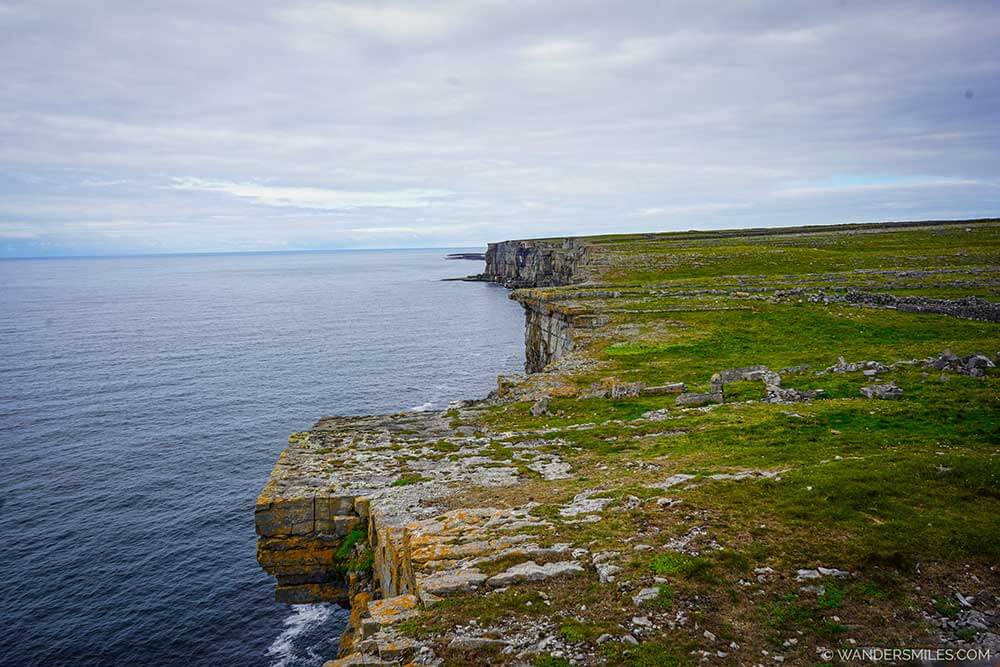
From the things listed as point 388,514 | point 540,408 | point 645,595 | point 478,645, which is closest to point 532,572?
point 478,645

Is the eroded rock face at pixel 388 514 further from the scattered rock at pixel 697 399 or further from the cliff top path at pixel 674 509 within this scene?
the scattered rock at pixel 697 399

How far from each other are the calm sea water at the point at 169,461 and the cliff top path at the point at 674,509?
11.7m

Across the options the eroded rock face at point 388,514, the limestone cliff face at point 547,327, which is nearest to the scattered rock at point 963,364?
the eroded rock face at point 388,514

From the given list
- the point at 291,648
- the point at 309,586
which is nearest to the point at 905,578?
the point at 309,586

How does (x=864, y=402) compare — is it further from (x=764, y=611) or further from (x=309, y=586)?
(x=309, y=586)

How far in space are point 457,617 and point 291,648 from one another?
69.4 feet

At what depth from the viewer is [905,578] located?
449 inches

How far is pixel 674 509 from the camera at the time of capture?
1472 centimetres

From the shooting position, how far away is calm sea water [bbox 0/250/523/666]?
2995cm

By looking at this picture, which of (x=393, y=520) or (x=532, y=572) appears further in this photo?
(x=393, y=520)

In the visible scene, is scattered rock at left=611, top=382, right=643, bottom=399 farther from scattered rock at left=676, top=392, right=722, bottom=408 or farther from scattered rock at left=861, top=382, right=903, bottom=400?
scattered rock at left=861, top=382, right=903, bottom=400

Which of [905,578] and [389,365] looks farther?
[389,365]

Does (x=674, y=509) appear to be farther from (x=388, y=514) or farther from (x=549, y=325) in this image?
(x=549, y=325)

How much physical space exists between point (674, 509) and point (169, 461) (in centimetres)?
4841
